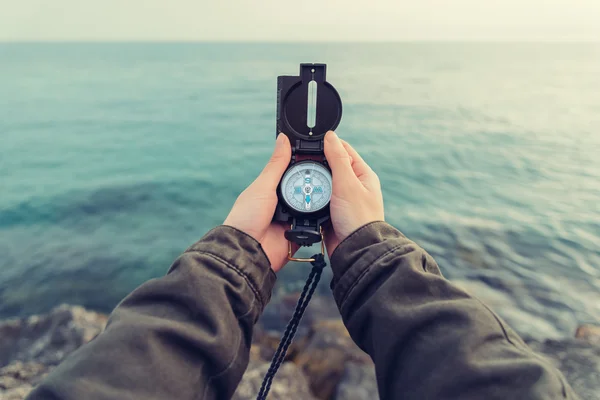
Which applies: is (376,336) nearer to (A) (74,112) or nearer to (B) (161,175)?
(B) (161,175)

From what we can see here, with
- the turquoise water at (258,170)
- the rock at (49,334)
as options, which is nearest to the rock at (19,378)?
the rock at (49,334)

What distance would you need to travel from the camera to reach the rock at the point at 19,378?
3979 millimetres

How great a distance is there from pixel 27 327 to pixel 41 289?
96 cm

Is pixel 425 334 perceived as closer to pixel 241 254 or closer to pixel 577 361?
pixel 241 254

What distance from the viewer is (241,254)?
2.00 meters

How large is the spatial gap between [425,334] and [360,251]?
0.52 m

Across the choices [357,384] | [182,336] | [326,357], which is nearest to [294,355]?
[326,357]

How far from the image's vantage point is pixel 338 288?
196 centimetres

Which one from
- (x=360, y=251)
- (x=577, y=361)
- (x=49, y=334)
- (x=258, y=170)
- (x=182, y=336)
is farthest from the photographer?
(x=258, y=170)

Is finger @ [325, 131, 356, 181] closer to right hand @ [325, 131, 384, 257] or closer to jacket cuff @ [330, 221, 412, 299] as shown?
right hand @ [325, 131, 384, 257]

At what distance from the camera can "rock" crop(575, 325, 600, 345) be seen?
5.07m

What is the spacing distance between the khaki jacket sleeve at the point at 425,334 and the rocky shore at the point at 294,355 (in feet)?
8.40

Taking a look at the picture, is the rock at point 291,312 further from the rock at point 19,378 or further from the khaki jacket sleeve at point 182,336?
the khaki jacket sleeve at point 182,336

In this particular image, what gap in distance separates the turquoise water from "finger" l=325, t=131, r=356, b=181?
3.78 metres
